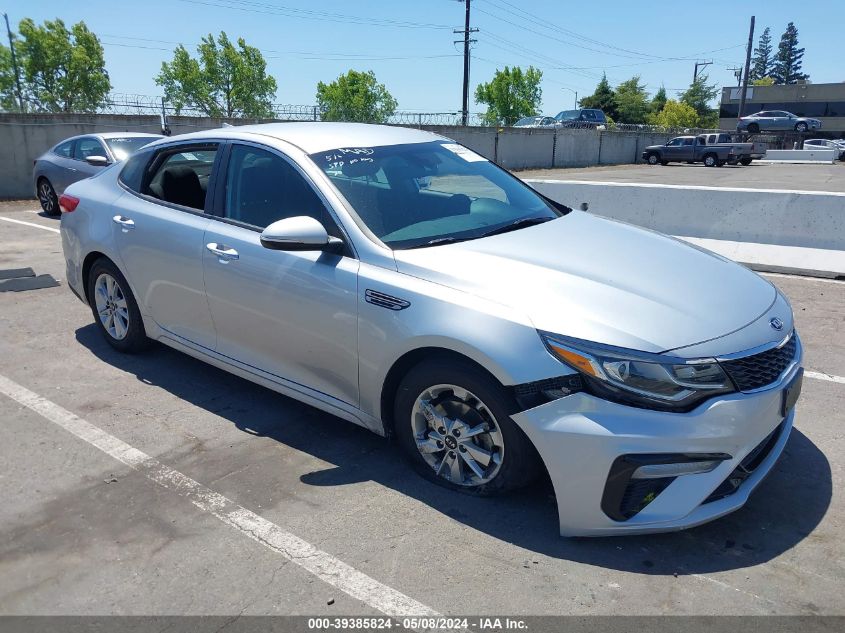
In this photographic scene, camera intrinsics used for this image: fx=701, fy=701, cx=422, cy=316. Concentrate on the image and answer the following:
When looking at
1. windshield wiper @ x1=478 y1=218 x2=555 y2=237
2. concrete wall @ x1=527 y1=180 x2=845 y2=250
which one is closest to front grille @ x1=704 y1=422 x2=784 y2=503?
windshield wiper @ x1=478 y1=218 x2=555 y2=237

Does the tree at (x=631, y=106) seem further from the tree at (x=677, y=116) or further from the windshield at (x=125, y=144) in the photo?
the windshield at (x=125, y=144)

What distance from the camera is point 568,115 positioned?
49.6 m

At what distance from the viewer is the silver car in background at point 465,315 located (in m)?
2.81

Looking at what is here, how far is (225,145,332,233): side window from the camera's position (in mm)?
3891

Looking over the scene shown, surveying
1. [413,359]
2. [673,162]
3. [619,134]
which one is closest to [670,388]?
[413,359]

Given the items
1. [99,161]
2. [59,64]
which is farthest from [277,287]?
[59,64]

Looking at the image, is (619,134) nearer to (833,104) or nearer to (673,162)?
(673,162)

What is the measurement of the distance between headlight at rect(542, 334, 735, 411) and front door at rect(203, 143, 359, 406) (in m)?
1.25

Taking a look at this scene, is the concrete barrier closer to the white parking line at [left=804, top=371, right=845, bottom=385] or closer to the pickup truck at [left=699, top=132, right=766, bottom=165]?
the pickup truck at [left=699, top=132, right=766, bottom=165]

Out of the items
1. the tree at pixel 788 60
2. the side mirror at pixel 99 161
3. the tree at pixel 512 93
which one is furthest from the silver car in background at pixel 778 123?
the tree at pixel 788 60

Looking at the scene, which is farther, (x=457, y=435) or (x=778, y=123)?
(x=778, y=123)

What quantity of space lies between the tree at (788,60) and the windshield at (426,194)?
6760 inches

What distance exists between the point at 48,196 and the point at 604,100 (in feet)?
313

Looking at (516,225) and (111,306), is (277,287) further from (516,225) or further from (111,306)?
(111,306)
